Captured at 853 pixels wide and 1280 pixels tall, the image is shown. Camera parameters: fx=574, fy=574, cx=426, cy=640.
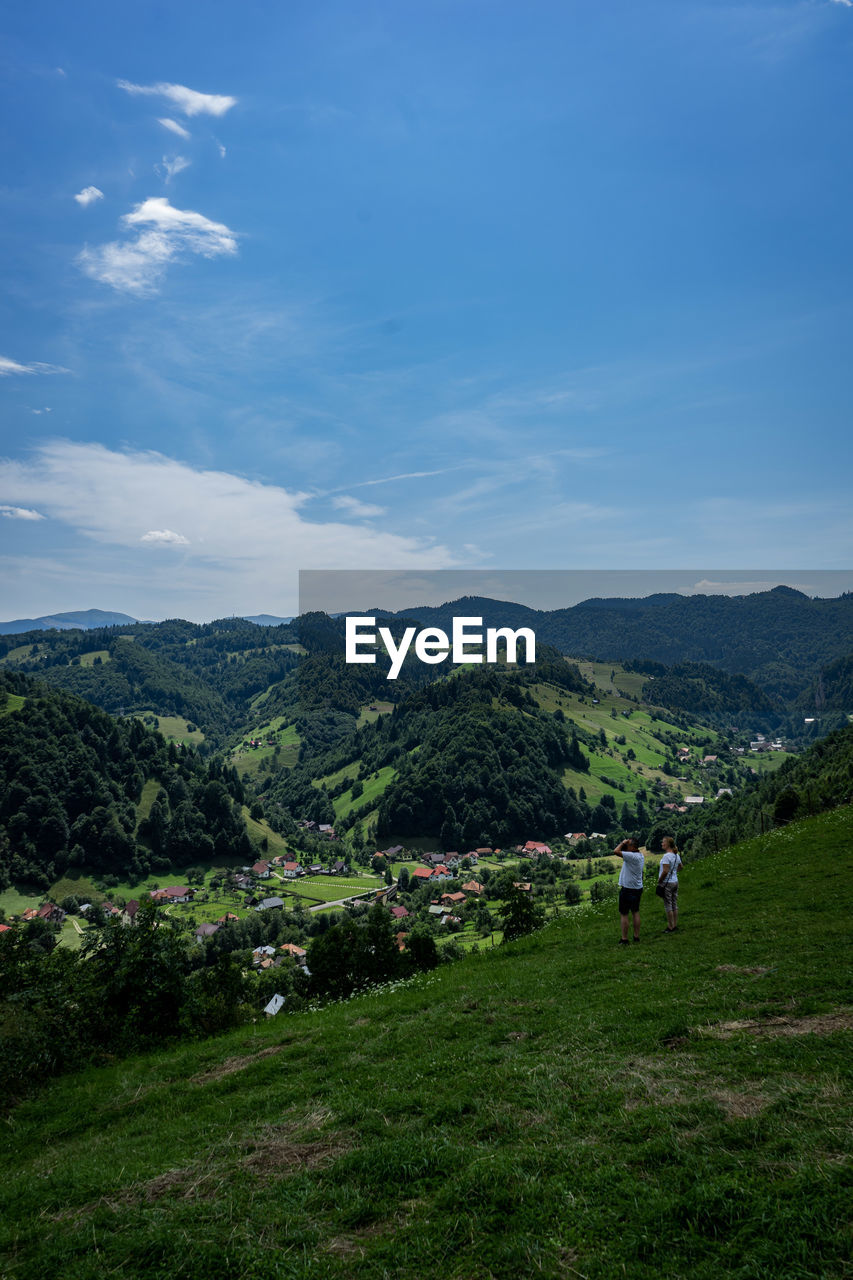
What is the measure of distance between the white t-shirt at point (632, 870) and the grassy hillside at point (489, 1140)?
226 cm

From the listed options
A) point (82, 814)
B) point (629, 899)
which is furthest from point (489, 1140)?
point (82, 814)

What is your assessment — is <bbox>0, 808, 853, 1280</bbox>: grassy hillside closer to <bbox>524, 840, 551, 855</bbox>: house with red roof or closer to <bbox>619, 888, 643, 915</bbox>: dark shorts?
<bbox>619, 888, 643, 915</bbox>: dark shorts

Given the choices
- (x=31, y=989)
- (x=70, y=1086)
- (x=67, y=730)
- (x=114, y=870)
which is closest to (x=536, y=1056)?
(x=70, y=1086)

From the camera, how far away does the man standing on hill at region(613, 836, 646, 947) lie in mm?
16453

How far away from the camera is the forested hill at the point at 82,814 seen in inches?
6521


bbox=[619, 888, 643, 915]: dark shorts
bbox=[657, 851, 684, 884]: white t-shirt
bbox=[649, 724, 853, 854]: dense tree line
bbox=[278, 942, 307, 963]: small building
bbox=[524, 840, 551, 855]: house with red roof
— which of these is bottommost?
bbox=[524, 840, 551, 855]: house with red roof

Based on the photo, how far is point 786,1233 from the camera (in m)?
4.83

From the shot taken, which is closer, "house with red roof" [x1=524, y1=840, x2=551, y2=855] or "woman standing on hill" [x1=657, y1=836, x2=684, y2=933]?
"woman standing on hill" [x1=657, y1=836, x2=684, y2=933]

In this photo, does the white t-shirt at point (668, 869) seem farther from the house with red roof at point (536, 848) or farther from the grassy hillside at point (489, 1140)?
the house with red roof at point (536, 848)

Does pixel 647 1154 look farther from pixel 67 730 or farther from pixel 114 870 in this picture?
pixel 67 730

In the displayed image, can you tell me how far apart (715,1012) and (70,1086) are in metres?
14.0

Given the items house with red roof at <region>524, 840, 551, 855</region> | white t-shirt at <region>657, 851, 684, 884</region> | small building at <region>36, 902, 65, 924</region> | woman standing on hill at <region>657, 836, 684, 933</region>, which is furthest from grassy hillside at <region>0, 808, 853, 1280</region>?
house with red roof at <region>524, 840, 551, 855</region>

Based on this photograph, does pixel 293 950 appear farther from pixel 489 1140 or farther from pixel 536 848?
pixel 489 1140

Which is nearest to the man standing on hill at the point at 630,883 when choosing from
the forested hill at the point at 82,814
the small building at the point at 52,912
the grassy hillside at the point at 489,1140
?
the grassy hillside at the point at 489,1140
